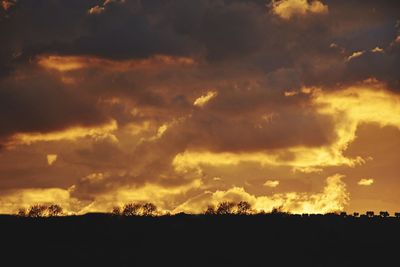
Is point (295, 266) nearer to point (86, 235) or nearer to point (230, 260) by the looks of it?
point (230, 260)

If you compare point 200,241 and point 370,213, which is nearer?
point 200,241

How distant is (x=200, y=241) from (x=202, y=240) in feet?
1.41

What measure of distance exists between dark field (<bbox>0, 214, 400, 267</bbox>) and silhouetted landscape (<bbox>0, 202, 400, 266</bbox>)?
155 mm

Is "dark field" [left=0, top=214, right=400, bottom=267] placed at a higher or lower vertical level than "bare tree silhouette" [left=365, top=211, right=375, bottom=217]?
lower

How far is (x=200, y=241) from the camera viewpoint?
150125 millimetres

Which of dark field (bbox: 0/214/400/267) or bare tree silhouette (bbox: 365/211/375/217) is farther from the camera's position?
bare tree silhouette (bbox: 365/211/375/217)

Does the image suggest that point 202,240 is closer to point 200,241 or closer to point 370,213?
point 200,241

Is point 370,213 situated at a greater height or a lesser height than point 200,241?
greater

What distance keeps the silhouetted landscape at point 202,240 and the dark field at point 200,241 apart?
16cm

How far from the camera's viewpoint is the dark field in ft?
478

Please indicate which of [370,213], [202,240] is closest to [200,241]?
[202,240]

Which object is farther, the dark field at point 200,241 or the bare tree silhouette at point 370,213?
the bare tree silhouette at point 370,213

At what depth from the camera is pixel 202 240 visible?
150 m

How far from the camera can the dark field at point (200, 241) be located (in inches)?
5733
